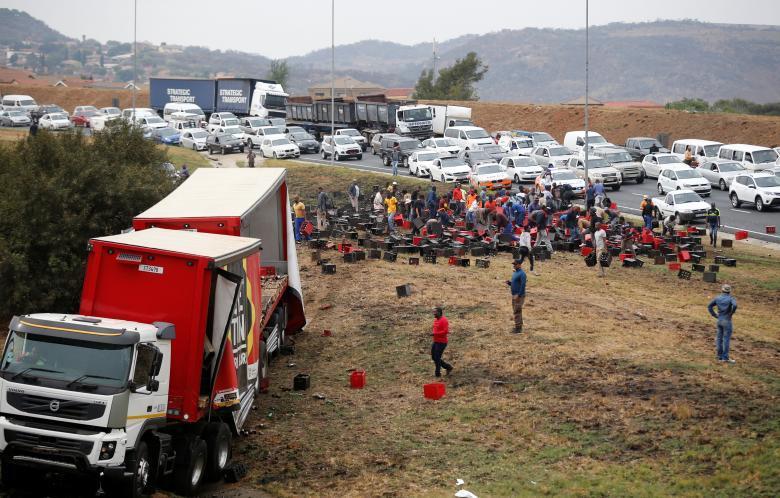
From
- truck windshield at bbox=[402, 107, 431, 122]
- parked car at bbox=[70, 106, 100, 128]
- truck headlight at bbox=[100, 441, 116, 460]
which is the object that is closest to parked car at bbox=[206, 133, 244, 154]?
truck windshield at bbox=[402, 107, 431, 122]

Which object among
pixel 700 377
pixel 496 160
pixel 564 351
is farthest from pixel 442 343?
pixel 496 160

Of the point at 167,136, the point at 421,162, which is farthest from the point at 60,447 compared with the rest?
the point at 167,136

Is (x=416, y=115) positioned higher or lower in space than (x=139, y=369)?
higher

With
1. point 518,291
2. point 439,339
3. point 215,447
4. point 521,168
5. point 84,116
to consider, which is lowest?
point 215,447

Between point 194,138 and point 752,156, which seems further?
point 194,138

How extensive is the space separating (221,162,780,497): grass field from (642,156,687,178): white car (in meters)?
21.6

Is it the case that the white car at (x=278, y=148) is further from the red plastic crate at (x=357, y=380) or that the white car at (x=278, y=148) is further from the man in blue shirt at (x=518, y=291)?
the red plastic crate at (x=357, y=380)

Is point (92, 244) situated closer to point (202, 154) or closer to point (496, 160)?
point (496, 160)

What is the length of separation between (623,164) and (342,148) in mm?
15708

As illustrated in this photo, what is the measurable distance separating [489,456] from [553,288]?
11.4 metres

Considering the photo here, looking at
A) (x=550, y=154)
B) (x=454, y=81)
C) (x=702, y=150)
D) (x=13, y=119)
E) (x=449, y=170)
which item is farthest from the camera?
(x=454, y=81)

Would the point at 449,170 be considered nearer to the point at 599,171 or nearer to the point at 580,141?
the point at 599,171

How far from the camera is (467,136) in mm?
52375

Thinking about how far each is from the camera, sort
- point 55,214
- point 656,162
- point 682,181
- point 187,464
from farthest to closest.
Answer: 1. point 656,162
2. point 682,181
3. point 55,214
4. point 187,464
